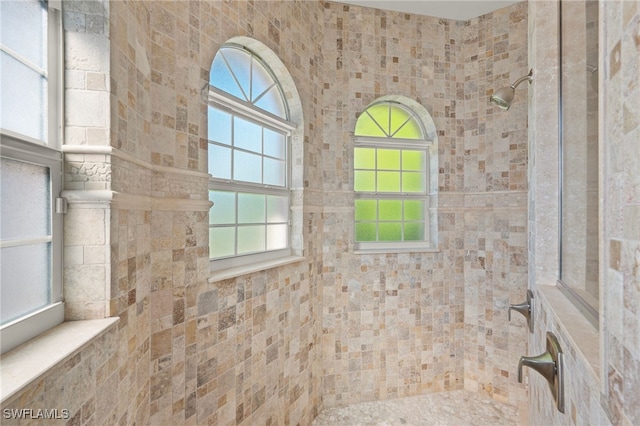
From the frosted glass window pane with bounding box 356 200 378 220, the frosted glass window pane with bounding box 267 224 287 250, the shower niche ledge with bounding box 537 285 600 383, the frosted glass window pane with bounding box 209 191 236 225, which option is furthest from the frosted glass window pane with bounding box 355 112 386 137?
the shower niche ledge with bounding box 537 285 600 383

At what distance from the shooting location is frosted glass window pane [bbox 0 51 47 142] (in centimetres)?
81

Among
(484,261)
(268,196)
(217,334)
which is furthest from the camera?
(484,261)

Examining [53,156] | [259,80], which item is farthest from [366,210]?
[53,156]

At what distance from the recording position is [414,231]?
3072 millimetres

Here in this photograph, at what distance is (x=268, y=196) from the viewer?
2.29m

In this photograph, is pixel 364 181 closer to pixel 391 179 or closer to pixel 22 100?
pixel 391 179

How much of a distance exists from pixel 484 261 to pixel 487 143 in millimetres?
1095

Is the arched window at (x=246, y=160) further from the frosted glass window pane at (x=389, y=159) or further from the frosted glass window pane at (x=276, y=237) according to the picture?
the frosted glass window pane at (x=389, y=159)

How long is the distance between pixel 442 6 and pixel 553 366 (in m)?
2.93

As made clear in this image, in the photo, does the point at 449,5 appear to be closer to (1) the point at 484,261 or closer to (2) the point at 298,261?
(1) the point at 484,261

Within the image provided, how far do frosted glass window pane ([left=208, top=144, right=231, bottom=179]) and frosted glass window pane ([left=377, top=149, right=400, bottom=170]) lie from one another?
156cm

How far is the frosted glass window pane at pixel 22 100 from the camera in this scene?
2.65 ft

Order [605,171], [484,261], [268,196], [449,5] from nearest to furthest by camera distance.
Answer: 1. [605,171]
2. [268,196]
3. [449,5]
4. [484,261]

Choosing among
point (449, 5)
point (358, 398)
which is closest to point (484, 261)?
point (358, 398)
